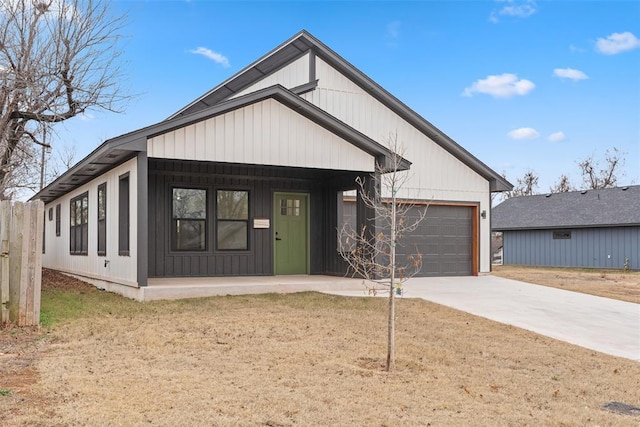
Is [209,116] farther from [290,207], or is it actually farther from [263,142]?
[290,207]

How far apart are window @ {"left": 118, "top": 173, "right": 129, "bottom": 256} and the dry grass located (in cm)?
1042

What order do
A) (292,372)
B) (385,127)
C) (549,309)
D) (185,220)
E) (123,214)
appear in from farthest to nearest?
(385,127) → (185,220) → (123,214) → (549,309) → (292,372)

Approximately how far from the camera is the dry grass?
46.8 feet

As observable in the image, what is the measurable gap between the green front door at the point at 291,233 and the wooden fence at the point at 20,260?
6937 millimetres

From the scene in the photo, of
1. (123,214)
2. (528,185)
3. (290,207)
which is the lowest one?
(123,214)

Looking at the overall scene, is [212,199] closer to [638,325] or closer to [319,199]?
[319,199]

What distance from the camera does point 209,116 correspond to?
35.9 ft

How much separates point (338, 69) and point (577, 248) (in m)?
17.3

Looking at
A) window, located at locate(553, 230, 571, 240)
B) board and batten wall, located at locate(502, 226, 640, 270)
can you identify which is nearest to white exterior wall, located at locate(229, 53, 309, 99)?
board and batten wall, located at locate(502, 226, 640, 270)

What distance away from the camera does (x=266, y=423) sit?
14.2 feet

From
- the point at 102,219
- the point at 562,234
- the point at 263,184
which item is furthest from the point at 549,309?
the point at 562,234

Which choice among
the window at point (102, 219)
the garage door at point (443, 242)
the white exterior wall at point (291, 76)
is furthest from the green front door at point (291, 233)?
the window at point (102, 219)

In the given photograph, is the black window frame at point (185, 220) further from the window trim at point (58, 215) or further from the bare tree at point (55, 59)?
the window trim at point (58, 215)

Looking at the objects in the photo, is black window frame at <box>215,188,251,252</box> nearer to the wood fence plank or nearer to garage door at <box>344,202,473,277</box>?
garage door at <box>344,202,473,277</box>
